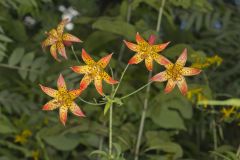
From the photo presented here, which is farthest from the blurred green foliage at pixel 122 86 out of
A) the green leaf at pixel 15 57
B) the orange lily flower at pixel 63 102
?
the orange lily flower at pixel 63 102

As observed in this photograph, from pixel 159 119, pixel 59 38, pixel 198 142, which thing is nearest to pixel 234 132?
pixel 198 142

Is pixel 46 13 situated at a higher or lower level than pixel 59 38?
higher

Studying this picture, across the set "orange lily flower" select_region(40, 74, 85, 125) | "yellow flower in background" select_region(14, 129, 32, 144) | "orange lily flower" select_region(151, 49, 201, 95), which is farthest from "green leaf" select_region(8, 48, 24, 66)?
"orange lily flower" select_region(151, 49, 201, 95)

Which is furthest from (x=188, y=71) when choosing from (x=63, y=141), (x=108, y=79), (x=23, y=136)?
(x=23, y=136)

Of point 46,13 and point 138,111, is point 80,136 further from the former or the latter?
point 46,13

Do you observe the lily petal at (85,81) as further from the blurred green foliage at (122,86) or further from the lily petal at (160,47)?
the blurred green foliage at (122,86)

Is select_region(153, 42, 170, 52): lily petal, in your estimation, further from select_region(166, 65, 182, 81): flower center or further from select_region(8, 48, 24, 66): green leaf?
select_region(8, 48, 24, 66): green leaf
